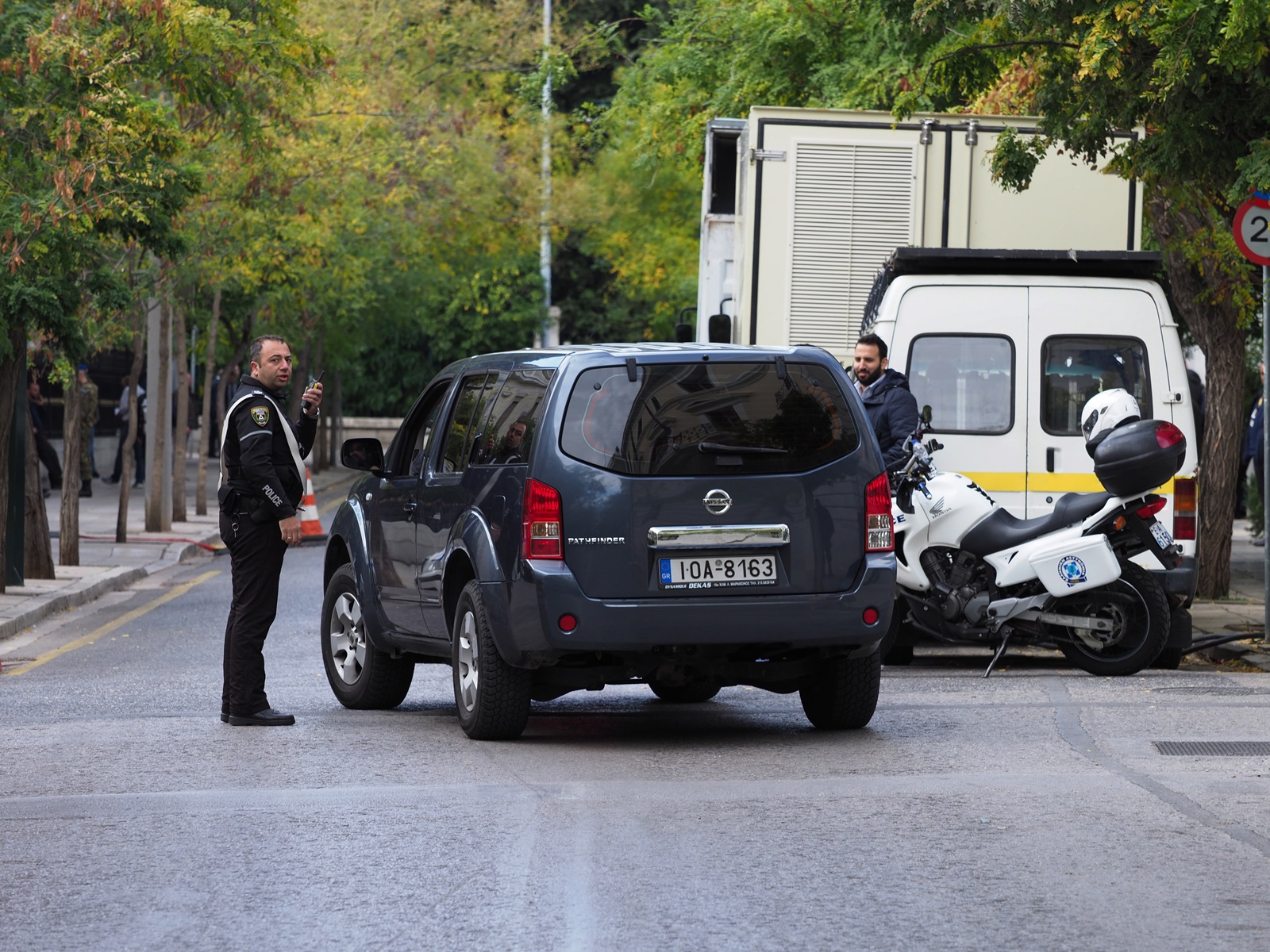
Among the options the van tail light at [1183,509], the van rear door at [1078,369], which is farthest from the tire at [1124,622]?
the van rear door at [1078,369]

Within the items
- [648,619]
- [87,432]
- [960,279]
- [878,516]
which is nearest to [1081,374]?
[960,279]

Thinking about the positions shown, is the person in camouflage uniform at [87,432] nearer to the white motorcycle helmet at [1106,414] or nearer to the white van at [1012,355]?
the white van at [1012,355]

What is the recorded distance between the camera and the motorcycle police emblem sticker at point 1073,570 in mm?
10977

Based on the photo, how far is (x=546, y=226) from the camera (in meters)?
43.2

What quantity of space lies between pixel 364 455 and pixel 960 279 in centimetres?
Answer: 413

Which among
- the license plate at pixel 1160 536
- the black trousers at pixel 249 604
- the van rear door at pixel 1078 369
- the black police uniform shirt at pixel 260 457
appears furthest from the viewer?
the van rear door at pixel 1078 369

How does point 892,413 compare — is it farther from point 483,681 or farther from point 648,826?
point 648,826

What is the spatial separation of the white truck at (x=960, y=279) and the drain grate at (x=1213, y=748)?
302cm

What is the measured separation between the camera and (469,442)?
9.16 m

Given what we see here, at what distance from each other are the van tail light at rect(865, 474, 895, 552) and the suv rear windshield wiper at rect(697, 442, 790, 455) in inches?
17.2

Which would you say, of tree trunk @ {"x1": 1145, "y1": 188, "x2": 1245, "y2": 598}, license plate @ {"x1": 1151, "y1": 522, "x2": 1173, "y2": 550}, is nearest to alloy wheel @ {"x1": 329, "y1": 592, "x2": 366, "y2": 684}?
license plate @ {"x1": 1151, "y1": 522, "x2": 1173, "y2": 550}

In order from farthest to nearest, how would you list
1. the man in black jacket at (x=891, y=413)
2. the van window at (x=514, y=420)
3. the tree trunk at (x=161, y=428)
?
the tree trunk at (x=161, y=428) → the man in black jacket at (x=891, y=413) → the van window at (x=514, y=420)

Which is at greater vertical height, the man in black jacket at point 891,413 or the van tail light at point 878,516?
the man in black jacket at point 891,413

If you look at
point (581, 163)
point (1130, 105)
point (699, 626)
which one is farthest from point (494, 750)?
point (581, 163)
